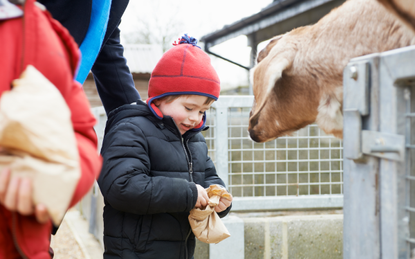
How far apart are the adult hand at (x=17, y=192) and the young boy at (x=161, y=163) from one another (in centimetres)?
85

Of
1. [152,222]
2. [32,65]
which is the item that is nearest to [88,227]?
[152,222]

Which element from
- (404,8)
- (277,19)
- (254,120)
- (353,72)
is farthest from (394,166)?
(277,19)

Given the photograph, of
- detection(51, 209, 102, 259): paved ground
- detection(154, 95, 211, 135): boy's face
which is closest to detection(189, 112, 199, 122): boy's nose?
detection(154, 95, 211, 135): boy's face

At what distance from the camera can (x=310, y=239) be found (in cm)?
356

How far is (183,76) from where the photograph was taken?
1.96 meters

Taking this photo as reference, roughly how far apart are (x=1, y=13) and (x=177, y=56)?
1.18 meters

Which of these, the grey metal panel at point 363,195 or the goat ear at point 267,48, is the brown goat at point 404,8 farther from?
the goat ear at point 267,48

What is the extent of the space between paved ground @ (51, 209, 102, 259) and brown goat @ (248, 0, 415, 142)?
10.0 ft

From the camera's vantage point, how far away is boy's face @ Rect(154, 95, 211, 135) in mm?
1976

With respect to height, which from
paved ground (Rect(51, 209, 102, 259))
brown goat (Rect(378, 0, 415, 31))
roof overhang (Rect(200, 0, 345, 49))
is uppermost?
roof overhang (Rect(200, 0, 345, 49))

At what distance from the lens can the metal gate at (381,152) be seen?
A: 3.28 feet

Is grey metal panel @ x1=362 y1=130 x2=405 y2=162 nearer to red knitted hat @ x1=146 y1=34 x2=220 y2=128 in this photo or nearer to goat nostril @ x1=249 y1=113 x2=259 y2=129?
red knitted hat @ x1=146 y1=34 x2=220 y2=128

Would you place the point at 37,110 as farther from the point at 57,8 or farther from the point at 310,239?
the point at 310,239

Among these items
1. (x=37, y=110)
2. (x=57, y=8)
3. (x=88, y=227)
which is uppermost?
(x=57, y=8)
